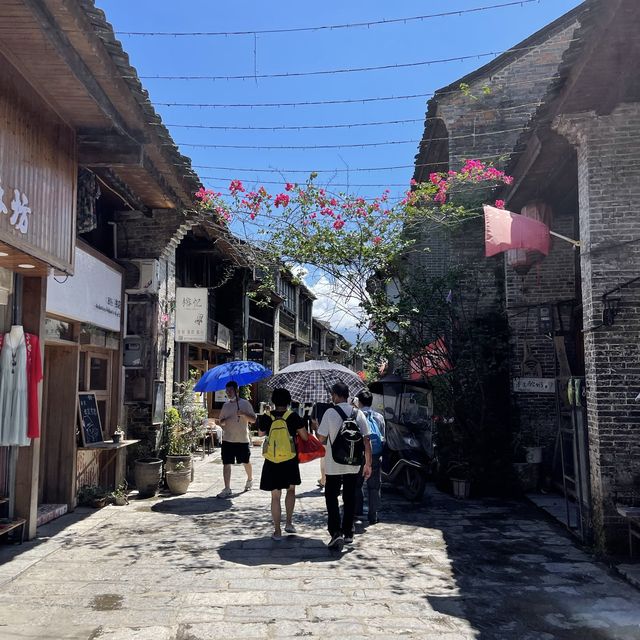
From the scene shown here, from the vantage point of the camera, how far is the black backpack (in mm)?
6707

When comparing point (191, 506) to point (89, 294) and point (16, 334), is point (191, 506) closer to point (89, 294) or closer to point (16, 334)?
point (89, 294)

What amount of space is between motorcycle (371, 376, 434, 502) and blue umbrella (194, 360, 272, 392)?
2374 millimetres

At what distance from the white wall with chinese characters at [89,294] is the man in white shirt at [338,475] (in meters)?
3.55

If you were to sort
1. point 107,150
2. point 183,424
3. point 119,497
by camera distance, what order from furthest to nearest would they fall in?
point 183,424 < point 119,497 < point 107,150

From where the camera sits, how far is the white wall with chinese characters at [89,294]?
7.60 m

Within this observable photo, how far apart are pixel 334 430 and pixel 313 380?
11.5 ft

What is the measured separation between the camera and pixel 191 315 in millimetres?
12625

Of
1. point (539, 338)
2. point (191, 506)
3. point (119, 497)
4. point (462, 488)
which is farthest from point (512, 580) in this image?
Result: point (539, 338)

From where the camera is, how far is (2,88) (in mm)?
5402

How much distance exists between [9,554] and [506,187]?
353 inches

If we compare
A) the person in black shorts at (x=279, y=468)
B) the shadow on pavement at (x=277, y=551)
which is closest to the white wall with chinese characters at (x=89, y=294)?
the person in black shorts at (x=279, y=468)

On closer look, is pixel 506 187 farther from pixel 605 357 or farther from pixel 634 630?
pixel 634 630

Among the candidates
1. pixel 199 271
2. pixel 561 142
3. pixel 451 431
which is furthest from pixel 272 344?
pixel 561 142

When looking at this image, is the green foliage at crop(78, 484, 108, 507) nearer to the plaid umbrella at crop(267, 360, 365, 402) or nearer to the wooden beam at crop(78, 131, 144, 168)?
Result: the plaid umbrella at crop(267, 360, 365, 402)
